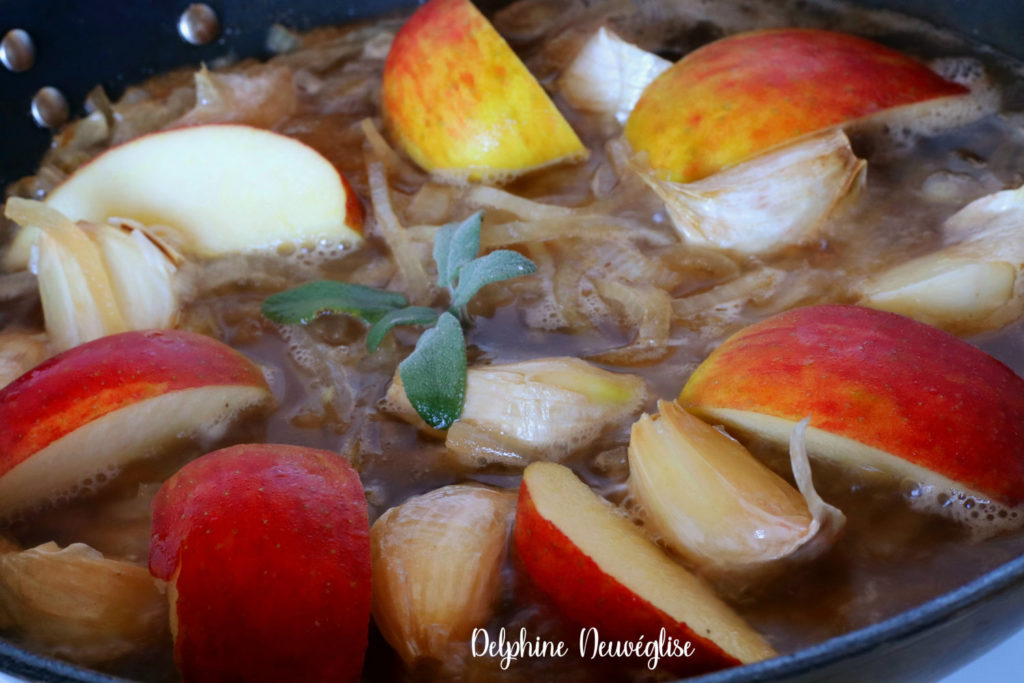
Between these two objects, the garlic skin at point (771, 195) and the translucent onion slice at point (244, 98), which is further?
the translucent onion slice at point (244, 98)

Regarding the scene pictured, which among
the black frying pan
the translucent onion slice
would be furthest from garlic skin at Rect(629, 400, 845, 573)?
the translucent onion slice

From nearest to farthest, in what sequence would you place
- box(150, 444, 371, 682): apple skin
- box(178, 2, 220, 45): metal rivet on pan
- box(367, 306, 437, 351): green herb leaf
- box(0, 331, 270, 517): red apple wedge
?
box(150, 444, 371, 682): apple skin → box(0, 331, 270, 517): red apple wedge → box(367, 306, 437, 351): green herb leaf → box(178, 2, 220, 45): metal rivet on pan

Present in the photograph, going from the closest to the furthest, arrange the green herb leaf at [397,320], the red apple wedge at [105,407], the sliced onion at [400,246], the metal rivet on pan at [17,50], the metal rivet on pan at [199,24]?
the red apple wedge at [105,407], the green herb leaf at [397,320], the sliced onion at [400,246], the metal rivet on pan at [17,50], the metal rivet on pan at [199,24]

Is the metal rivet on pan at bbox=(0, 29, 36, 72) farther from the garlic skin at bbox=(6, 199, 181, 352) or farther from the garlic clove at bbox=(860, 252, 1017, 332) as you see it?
the garlic clove at bbox=(860, 252, 1017, 332)

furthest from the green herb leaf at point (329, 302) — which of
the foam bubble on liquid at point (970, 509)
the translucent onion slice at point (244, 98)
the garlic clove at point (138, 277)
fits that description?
the foam bubble on liquid at point (970, 509)

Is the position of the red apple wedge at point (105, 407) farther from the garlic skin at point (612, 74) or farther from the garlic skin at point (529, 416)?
the garlic skin at point (612, 74)

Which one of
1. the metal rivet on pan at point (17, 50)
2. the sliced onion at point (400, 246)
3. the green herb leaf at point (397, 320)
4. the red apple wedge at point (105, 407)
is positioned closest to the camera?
the red apple wedge at point (105, 407)

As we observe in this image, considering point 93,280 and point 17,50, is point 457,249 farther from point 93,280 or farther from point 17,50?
point 17,50

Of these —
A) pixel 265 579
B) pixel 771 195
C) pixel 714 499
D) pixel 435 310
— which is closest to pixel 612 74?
pixel 771 195
